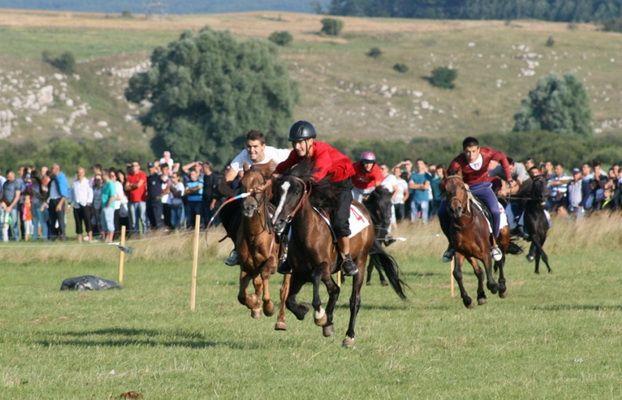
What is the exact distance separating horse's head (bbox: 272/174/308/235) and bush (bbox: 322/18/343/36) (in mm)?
142088

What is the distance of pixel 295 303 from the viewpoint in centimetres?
1481

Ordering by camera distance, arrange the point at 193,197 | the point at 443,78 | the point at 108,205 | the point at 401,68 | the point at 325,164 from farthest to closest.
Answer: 1. the point at 401,68
2. the point at 443,78
3. the point at 193,197
4. the point at 108,205
5. the point at 325,164

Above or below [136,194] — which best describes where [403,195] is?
above

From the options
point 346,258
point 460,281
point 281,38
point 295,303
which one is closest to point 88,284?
point 460,281

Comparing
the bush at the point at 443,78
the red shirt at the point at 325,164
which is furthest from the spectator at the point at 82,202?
the bush at the point at 443,78

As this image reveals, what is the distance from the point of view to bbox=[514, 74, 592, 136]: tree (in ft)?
348

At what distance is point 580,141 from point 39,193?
5355 centimetres

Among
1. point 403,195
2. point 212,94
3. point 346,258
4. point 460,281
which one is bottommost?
point 212,94

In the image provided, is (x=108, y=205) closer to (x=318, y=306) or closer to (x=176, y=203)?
(x=176, y=203)

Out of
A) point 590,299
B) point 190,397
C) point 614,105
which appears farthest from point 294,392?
point 614,105

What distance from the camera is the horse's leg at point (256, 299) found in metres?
15.2

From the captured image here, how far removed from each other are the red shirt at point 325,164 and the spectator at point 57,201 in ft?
65.1

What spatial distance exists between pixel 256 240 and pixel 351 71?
11986 centimetres

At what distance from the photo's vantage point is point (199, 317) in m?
18.3
